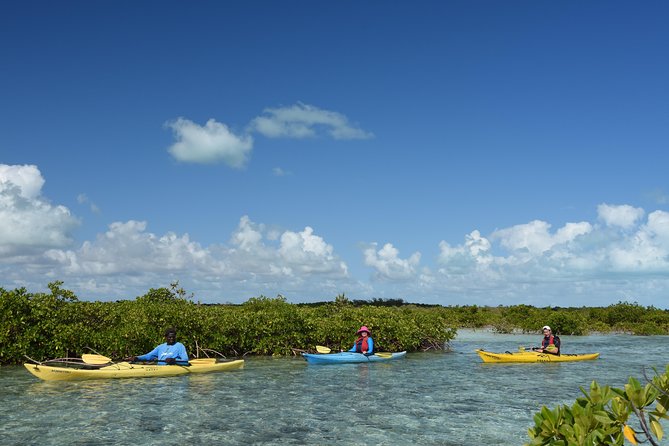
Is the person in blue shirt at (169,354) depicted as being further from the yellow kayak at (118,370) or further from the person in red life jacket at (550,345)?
the person in red life jacket at (550,345)

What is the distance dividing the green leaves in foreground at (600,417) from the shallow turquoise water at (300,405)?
833cm

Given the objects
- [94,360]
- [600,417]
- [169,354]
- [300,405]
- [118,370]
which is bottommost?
[300,405]

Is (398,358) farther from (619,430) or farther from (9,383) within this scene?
(619,430)

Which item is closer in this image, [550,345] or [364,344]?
[364,344]

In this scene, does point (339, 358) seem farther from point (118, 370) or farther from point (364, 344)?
point (118, 370)

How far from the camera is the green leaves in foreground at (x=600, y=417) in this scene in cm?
455

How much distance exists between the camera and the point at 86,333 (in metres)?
24.0

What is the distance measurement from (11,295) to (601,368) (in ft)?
86.6

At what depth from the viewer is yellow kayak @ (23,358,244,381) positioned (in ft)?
62.0

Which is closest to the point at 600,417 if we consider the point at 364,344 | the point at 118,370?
the point at 118,370

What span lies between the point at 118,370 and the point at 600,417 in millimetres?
18800

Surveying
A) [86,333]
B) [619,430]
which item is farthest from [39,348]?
[619,430]

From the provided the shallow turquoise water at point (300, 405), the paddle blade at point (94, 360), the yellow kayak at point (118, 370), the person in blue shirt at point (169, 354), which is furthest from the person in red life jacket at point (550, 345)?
the paddle blade at point (94, 360)

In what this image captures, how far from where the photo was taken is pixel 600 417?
452 centimetres
